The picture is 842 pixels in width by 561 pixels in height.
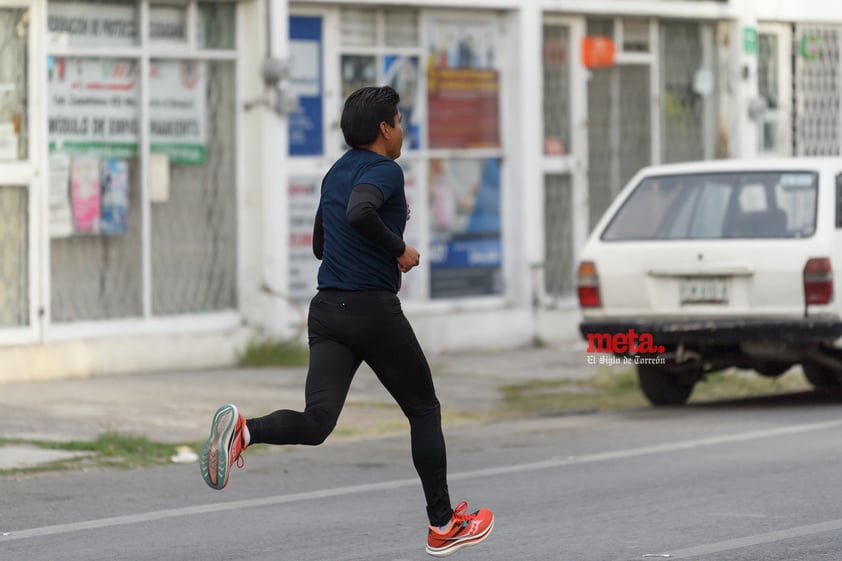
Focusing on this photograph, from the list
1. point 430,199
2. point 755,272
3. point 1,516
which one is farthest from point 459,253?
point 1,516

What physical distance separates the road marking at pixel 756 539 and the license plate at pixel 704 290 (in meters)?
4.58

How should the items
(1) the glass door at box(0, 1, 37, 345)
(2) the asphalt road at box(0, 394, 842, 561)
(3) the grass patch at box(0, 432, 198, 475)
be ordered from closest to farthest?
(2) the asphalt road at box(0, 394, 842, 561) < (3) the grass patch at box(0, 432, 198, 475) < (1) the glass door at box(0, 1, 37, 345)

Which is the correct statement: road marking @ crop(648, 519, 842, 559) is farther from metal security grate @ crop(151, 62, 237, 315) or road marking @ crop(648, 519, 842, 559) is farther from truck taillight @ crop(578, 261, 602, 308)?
metal security grate @ crop(151, 62, 237, 315)

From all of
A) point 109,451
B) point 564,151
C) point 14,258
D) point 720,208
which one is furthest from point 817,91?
point 109,451

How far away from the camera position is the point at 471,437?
12.0 m

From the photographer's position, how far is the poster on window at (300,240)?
17.2m

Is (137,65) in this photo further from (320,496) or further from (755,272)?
(320,496)

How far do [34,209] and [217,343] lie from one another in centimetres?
215

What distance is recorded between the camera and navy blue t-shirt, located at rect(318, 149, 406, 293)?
698 centimetres

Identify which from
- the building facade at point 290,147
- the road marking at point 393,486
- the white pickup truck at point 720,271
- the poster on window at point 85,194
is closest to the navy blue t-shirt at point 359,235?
the road marking at point 393,486

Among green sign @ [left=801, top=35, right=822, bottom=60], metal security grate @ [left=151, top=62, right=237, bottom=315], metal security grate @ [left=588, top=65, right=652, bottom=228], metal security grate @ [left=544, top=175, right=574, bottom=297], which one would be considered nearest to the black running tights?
metal security grate @ [left=151, top=62, right=237, bottom=315]

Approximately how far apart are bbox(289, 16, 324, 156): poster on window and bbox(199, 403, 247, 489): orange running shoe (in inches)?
409

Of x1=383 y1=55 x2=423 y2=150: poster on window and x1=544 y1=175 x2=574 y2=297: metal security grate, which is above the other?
x1=383 y1=55 x2=423 y2=150: poster on window

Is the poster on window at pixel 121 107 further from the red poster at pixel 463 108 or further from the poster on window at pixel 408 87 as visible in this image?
the red poster at pixel 463 108
